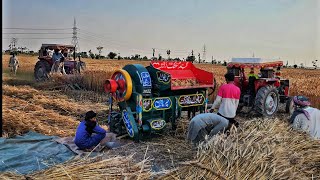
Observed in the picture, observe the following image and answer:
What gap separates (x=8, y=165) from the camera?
4.57 metres

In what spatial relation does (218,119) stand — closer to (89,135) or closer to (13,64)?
(89,135)

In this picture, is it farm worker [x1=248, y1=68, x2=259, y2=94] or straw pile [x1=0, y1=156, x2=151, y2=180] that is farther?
farm worker [x1=248, y1=68, x2=259, y2=94]

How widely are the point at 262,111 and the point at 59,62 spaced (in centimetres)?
918

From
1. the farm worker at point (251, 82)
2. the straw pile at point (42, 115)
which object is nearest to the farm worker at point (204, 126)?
the straw pile at point (42, 115)

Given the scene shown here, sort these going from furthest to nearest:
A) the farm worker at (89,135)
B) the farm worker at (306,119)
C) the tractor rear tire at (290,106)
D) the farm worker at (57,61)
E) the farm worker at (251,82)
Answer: the farm worker at (57,61), the tractor rear tire at (290,106), the farm worker at (251,82), the farm worker at (89,135), the farm worker at (306,119)

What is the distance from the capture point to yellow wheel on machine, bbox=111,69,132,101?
607 centimetres

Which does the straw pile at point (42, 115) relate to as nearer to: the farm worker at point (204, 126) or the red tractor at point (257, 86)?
the farm worker at point (204, 126)

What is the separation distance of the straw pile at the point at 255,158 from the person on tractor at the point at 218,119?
73 cm

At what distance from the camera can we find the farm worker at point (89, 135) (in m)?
5.47

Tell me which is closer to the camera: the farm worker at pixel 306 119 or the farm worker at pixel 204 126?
the farm worker at pixel 306 119

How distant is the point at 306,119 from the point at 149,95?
2.50m

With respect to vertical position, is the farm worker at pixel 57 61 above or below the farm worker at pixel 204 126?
above

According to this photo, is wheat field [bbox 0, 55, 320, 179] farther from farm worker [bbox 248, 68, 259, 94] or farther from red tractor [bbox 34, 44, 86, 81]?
red tractor [bbox 34, 44, 86, 81]

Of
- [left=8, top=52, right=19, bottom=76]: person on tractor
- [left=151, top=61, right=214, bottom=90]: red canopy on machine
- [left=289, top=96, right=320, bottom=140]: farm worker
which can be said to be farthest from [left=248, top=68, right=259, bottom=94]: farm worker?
[left=8, top=52, right=19, bottom=76]: person on tractor
